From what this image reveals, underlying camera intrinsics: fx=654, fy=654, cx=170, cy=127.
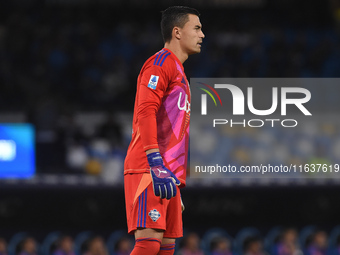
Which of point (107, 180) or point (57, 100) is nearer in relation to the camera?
point (107, 180)

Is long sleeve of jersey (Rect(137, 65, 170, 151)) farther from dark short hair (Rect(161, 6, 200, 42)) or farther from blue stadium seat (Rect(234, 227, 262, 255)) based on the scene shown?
blue stadium seat (Rect(234, 227, 262, 255))

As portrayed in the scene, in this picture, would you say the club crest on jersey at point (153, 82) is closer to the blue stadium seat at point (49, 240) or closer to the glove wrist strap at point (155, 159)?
the glove wrist strap at point (155, 159)

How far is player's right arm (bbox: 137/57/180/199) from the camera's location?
Result: 421 cm

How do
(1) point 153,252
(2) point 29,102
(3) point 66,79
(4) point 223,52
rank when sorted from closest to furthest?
(1) point 153,252 → (2) point 29,102 → (3) point 66,79 → (4) point 223,52

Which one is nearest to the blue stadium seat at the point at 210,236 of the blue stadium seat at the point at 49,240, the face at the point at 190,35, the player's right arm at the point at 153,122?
the blue stadium seat at the point at 49,240

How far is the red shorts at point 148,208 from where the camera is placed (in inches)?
173

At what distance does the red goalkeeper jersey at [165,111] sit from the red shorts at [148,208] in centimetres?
9

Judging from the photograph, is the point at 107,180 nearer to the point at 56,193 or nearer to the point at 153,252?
the point at 56,193

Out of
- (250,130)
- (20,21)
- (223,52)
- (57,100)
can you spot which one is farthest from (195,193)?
(20,21)

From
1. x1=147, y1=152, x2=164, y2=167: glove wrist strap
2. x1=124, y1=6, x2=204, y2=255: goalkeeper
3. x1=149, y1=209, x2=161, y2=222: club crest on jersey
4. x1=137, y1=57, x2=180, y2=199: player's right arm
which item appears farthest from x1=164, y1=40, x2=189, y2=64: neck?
x1=149, y1=209, x2=161, y2=222: club crest on jersey

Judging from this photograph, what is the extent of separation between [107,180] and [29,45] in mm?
5949

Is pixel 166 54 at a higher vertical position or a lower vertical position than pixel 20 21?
lower

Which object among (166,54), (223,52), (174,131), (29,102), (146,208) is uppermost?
(223,52)

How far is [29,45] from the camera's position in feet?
54.6
